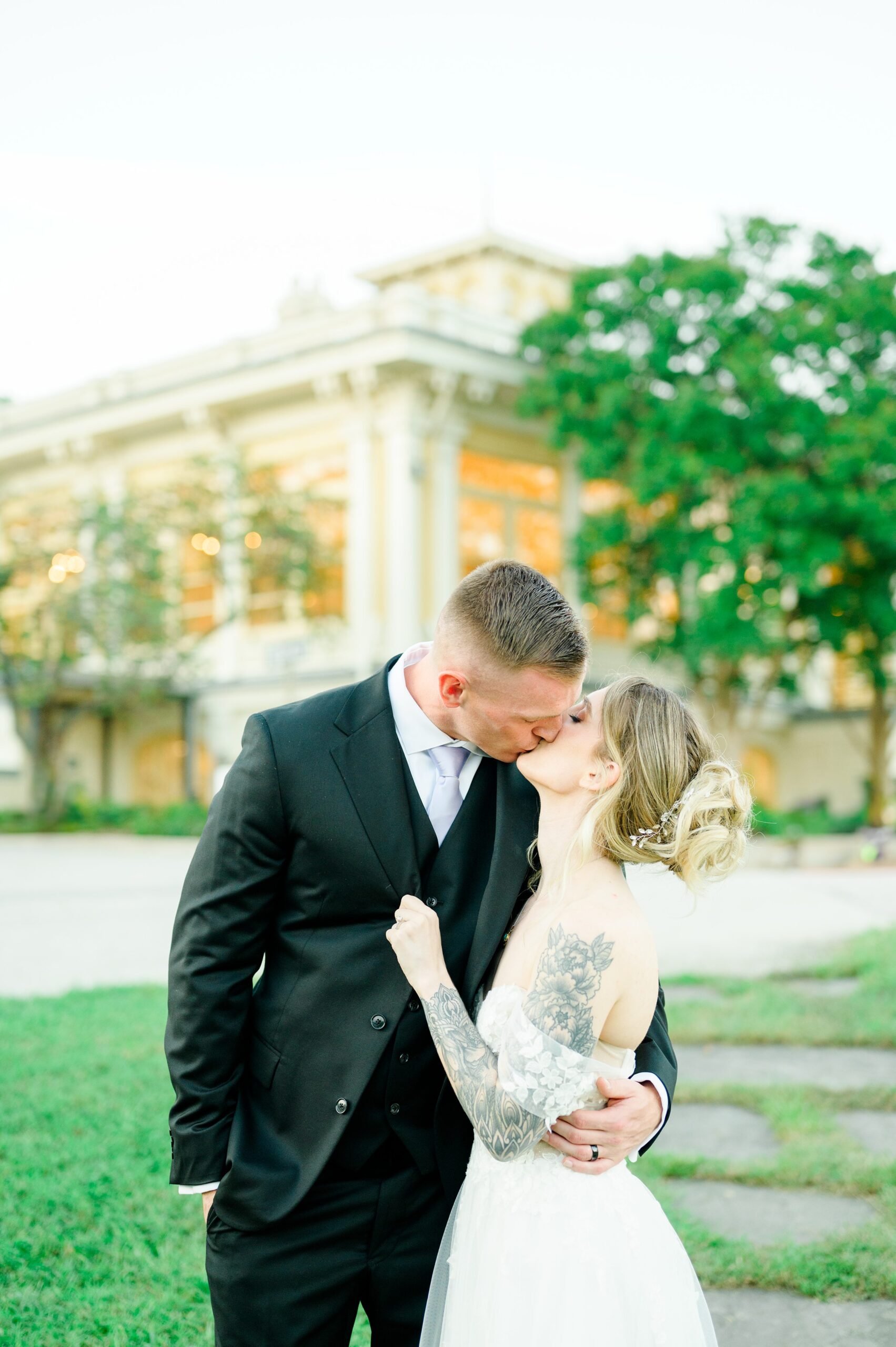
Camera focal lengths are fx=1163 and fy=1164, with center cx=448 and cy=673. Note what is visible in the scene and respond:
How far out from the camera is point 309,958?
8.11 feet

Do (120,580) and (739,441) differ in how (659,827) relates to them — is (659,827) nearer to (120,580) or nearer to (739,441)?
(739,441)

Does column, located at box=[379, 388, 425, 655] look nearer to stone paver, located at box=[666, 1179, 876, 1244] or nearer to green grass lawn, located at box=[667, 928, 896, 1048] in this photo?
green grass lawn, located at box=[667, 928, 896, 1048]

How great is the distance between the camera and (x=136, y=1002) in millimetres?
7570

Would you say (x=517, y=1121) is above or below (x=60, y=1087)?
above

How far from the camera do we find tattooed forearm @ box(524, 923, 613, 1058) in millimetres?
2268

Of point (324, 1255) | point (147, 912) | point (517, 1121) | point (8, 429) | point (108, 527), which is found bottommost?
point (147, 912)

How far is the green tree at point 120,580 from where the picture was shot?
2014 cm

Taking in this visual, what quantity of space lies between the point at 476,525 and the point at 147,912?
11367 millimetres

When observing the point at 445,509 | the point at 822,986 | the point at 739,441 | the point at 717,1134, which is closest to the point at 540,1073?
the point at 717,1134

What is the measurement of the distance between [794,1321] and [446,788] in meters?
2.20

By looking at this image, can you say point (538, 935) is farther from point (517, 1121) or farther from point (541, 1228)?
point (541, 1228)

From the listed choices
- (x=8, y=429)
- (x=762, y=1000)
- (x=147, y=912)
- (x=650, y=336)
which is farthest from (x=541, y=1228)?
(x=8, y=429)


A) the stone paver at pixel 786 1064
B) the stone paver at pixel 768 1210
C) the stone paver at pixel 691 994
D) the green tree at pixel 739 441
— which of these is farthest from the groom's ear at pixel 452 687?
the green tree at pixel 739 441

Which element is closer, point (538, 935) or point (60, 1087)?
point (538, 935)
